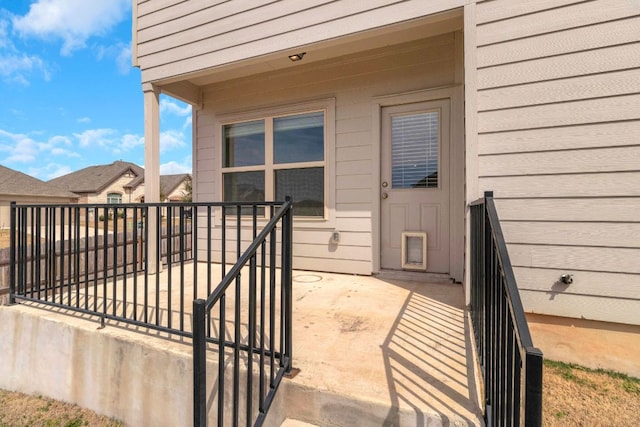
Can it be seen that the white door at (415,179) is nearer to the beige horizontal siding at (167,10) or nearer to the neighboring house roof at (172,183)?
the beige horizontal siding at (167,10)

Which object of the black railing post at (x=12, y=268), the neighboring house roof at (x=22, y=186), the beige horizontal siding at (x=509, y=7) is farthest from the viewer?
the neighboring house roof at (x=22, y=186)

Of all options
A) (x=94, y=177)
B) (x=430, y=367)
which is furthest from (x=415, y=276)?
(x=94, y=177)

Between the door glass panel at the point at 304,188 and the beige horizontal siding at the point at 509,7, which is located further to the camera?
the door glass panel at the point at 304,188

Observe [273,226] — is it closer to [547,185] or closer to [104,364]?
[104,364]

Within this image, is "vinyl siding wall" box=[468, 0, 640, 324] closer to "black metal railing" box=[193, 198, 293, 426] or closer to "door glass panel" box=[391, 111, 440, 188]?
"door glass panel" box=[391, 111, 440, 188]

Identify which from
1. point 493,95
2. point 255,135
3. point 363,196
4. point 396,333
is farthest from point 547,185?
point 255,135

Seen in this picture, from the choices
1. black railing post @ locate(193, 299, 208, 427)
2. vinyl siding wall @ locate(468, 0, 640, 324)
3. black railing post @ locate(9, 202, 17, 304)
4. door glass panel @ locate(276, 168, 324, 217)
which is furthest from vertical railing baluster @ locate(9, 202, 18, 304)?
vinyl siding wall @ locate(468, 0, 640, 324)

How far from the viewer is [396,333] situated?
200cm

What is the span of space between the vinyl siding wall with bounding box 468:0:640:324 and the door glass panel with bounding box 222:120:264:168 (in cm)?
268

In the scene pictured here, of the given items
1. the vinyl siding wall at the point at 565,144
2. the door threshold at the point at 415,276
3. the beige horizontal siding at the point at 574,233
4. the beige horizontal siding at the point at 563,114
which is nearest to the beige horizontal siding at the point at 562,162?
the vinyl siding wall at the point at 565,144

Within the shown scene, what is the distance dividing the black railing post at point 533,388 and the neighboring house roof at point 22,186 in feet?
84.1

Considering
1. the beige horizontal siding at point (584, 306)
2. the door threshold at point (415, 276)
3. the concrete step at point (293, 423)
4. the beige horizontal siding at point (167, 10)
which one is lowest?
the concrete step at point (293, 423)

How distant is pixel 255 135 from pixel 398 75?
190cm

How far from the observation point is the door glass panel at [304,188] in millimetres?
3797
